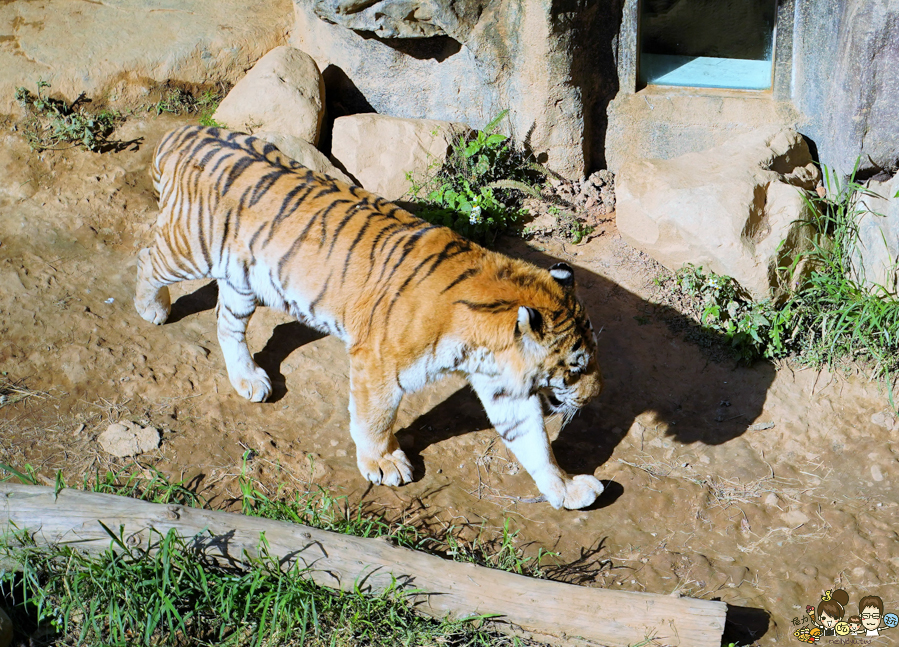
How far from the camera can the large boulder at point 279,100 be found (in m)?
5.81

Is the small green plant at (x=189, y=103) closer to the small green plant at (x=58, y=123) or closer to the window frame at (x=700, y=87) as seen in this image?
the small green plant at (x=58, y=123)

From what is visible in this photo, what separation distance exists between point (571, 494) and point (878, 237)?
8.90ft

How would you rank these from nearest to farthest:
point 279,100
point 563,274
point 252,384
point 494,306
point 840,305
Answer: point 494,306, point 563,274, point 252,384, point 840,305, point 279,100

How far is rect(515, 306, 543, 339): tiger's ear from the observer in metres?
3.28

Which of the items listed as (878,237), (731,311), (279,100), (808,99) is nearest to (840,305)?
(878,237)

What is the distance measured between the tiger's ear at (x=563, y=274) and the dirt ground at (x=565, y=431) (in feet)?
3.70

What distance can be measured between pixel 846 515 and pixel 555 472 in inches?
60.8

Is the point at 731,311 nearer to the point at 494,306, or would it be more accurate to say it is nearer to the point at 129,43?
the point at 494,306

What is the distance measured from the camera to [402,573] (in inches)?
117

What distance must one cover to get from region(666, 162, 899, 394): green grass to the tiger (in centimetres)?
150

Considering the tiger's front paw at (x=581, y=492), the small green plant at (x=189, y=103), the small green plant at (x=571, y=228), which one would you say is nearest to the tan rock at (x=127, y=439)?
the tiger's front paw at (x=581, y=492)

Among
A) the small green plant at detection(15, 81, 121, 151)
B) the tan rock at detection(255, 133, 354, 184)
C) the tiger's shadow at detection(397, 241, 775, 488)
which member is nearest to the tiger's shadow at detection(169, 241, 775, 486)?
the tiger's shadow at detection(397, 241, 775, 488)

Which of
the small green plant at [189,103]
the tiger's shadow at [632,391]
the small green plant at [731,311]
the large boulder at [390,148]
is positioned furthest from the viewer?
the small green plant at [189,103]

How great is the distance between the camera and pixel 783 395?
462cm
